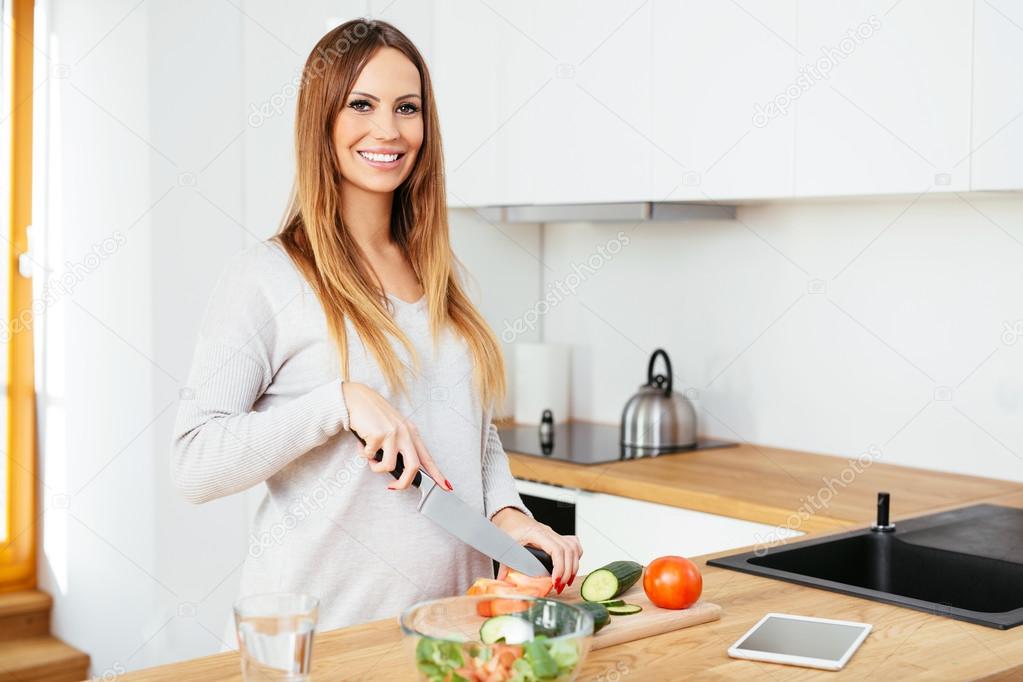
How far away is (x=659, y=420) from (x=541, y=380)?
55 centimetres

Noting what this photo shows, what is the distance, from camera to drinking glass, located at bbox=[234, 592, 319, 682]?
101 cm

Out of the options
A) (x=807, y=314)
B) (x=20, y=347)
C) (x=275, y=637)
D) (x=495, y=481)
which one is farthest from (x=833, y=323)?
(x=20, y=347)

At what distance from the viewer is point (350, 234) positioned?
175 centimetres

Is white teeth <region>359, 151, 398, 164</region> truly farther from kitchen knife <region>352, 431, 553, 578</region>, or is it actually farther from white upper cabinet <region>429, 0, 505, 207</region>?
white upper cabinet <region>429, 0, 505, 207</region>

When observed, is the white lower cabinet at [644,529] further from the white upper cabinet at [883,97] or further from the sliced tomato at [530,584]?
the sliced tomato at [530,584]

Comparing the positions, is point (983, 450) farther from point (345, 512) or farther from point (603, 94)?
point (345, 512)

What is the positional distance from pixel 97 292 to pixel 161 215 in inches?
12.7

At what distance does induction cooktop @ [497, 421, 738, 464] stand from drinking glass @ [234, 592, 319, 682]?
1801mm

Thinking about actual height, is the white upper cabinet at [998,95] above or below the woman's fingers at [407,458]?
above

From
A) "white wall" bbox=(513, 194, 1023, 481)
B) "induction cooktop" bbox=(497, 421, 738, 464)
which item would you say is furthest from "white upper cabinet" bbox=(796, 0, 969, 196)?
"induction cooktop" bbox=(497, 421, 738, 464)

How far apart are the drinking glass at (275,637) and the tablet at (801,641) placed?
0.51m

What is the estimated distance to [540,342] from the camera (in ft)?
12.0

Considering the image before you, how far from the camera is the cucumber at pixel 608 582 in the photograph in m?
1.45

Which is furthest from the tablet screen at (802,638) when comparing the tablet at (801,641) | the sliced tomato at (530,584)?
the sliced tomato at (530,584)
